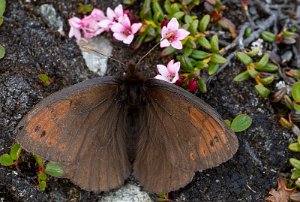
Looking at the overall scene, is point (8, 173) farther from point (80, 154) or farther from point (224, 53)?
point (224, 53)

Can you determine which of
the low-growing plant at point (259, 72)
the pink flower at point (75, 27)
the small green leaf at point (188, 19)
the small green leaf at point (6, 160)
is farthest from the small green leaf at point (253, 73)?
the small green leaf at point (6, 160)

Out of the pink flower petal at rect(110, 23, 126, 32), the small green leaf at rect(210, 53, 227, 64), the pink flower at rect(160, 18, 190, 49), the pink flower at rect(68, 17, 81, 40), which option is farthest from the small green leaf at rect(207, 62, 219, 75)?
the pink flower at rect(68, 17, 81, 40)

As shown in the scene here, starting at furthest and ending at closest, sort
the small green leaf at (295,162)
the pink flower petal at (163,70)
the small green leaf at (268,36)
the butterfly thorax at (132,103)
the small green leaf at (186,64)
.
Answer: the small green leaf at (268,36), the small green leaf at (186,64), the pink flower petal at (163,70), the small green leaf at (295,162), the butterfly thorax at (132,103)

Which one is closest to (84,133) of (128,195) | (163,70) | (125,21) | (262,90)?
(128,195)

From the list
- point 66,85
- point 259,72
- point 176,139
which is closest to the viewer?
point 176,139

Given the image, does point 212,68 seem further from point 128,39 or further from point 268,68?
point 128,39

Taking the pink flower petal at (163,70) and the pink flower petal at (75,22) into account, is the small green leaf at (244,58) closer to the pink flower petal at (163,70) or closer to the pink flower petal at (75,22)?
the pink flower petal at (163,70)
